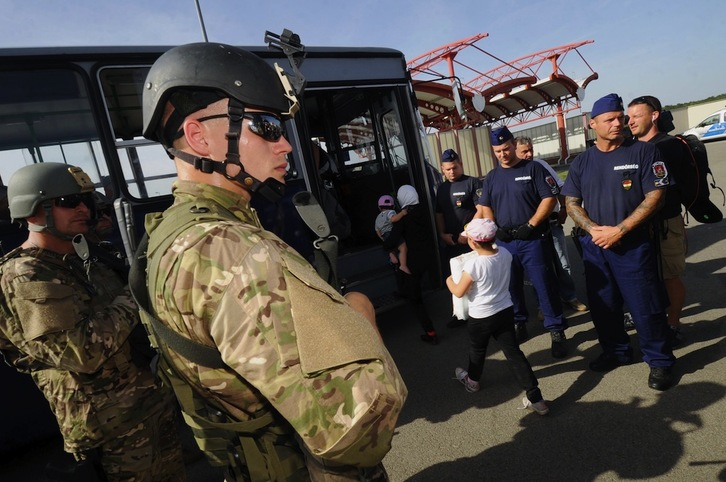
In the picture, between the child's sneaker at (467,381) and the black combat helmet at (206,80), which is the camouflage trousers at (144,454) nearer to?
the black combat helmet at (206,80)

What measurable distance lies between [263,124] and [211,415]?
837 millimetres

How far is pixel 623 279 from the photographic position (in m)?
3.11

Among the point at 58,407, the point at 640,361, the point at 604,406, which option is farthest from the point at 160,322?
the point at 640,361

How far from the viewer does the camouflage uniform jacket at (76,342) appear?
1751 mm

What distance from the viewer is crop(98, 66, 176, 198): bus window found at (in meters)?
3.35

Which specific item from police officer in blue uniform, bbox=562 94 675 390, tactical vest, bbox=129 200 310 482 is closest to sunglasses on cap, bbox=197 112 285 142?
tactical vest, bbox=129 200 310 482

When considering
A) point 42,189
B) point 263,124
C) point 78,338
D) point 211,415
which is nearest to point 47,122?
point 42,189

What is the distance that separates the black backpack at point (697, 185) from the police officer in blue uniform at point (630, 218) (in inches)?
33.2

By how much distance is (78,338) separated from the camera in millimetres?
1771

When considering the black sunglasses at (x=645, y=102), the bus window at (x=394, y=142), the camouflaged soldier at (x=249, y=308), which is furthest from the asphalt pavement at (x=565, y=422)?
the bus window at (x=394, y=142)

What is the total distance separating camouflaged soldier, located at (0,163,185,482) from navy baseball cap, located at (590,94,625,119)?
3.39 metres

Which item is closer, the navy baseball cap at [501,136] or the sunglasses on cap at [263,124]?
the sunglasses on cap at [263,124]

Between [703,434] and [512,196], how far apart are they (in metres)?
2.29

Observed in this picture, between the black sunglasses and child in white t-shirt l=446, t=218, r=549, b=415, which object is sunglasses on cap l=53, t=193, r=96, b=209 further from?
the black sunglasses
